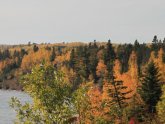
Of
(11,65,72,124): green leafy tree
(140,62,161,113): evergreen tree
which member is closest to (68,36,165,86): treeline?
(140,62,161,113): evergreen tree

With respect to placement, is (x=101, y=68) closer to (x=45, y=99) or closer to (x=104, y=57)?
(x=104, y=57)

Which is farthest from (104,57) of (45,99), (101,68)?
(45,99)

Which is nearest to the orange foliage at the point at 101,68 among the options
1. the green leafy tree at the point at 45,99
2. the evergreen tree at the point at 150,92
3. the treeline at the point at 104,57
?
the treeline at the point at 104,57

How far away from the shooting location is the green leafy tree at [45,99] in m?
24.9

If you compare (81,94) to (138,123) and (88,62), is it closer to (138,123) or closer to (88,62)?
(138,123)

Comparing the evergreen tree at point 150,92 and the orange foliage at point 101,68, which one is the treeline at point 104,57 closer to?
the orange foliage at point 101,68

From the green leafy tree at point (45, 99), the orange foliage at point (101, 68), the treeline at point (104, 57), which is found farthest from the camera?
the treeline at point (104, 57)

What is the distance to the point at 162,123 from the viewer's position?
206 feet

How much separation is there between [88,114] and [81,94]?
1136 millimetres

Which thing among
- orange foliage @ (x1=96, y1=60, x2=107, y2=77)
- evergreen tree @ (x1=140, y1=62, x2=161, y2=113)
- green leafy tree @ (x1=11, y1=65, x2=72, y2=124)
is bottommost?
orange foliage @ (x1=96, y1=60, x2=107, y2=77)

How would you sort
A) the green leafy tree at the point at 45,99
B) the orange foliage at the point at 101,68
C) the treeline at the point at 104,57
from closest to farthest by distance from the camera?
the green leafy tree at the point at 45,99
the orange foliage at the point at 101,68
the treeline at the point at 104,57

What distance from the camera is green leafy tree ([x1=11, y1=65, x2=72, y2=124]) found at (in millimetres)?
24922

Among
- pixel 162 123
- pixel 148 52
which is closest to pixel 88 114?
pixel 162 123

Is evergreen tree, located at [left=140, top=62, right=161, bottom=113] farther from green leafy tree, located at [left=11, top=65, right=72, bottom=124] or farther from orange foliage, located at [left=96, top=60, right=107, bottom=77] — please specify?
orange foliage, located at [left=96, top=60, right=107, bottom=77]
